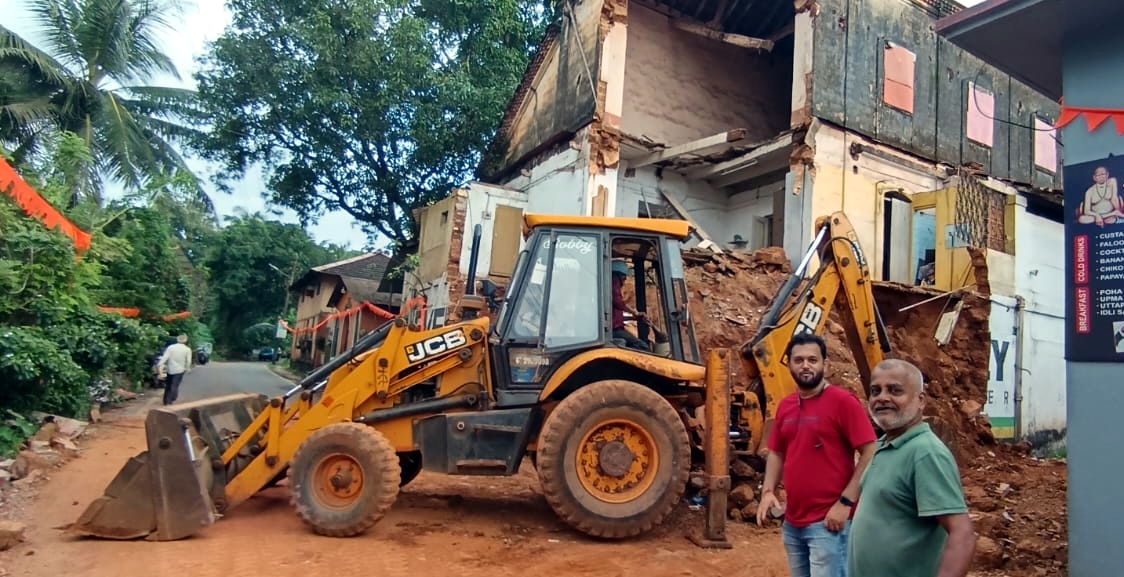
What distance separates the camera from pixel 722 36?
49.3ft

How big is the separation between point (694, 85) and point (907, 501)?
47.6ft

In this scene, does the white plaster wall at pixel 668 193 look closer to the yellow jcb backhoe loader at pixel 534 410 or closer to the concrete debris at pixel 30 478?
the yellow jcb backhoe loader at pixel 534 410

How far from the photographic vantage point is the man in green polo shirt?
211cm

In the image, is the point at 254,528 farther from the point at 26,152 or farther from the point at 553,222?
the point at 26,152

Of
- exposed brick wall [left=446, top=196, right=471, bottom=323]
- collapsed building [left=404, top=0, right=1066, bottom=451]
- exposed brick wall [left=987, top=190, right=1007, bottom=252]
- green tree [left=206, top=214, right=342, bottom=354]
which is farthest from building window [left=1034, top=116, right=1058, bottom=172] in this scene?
green tree [left=206, top=214, right=342, bottom=354]

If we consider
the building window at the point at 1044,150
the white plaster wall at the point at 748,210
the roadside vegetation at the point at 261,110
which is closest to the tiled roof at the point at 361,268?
the roadside vegetation at the point at 261,110

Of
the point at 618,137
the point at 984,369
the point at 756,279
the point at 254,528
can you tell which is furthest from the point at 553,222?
the point at 984,369

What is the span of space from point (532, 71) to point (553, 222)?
1173 centimetres

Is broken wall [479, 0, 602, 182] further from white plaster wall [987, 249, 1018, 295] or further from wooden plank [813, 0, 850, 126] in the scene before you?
white plaster wall [987, 249, 1018, 295]

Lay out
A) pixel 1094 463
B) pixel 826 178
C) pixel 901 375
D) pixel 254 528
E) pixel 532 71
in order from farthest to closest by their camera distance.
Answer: pixel 532 71, pixel 826 178, pixel 254 528, pixel 1094 463, pixel 901 375

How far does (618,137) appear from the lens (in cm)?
1382

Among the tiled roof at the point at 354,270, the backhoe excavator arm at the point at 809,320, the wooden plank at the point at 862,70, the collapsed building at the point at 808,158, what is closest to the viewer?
A: the backhoe excavator arm at the point at 809,320

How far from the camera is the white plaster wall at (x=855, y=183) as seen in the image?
1302cm

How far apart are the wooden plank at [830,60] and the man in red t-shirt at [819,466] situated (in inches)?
427
